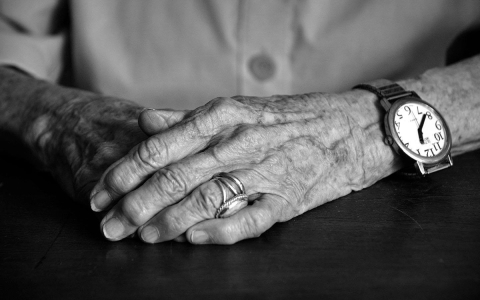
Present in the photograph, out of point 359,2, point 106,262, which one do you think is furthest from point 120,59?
point 106,262

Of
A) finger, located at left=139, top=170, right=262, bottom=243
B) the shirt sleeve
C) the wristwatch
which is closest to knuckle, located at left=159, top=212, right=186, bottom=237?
finger, located at left=139, top=170, right=262, bottom=243

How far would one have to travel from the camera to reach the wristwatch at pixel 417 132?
1.04 m

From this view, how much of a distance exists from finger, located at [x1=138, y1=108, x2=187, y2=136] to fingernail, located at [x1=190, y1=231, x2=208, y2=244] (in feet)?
0.65

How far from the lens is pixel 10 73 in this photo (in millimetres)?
1430

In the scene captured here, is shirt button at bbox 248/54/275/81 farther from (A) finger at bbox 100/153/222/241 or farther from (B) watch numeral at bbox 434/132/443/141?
(A) finger at bbox 100/153/222/241

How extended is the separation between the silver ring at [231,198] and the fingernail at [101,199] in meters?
0.18

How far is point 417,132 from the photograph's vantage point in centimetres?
105

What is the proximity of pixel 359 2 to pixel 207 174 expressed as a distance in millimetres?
718

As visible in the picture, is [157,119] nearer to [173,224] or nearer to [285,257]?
[173,224]

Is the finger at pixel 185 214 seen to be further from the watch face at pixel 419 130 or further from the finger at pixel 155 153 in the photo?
the watch face at pixel 419 130

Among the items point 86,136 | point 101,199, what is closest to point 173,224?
point 101,199

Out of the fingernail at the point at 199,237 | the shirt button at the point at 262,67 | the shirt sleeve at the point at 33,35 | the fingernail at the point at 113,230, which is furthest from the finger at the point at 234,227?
the shirt sleeve at the point at 33,35

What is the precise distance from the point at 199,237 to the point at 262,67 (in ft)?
2.11

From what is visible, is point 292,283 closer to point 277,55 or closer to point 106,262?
point 106,262
